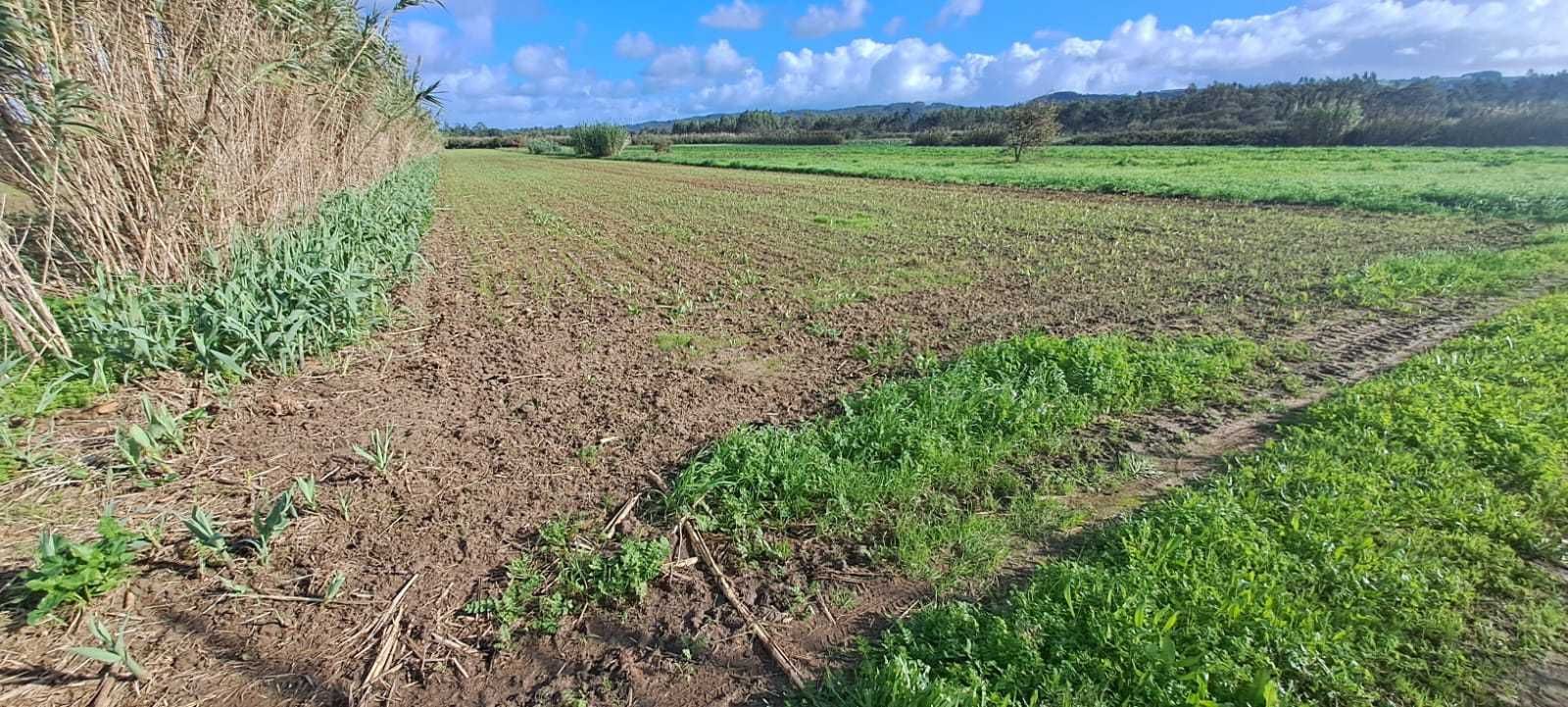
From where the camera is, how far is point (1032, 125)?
37.8 metres

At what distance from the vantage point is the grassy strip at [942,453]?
3.41 meters

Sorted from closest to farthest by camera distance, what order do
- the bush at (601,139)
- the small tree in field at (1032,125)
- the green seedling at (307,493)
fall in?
the green seedling at (307,493) → the small tree in field at (1032,125) → the bush at (601,139)

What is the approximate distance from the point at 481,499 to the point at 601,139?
210 feet

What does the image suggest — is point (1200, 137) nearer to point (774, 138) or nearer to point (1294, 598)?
point (774, 138)

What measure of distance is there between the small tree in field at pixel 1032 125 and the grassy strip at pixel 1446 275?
3046 cm

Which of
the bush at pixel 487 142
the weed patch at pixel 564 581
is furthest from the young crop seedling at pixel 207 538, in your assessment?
the bush at pixel 487 142

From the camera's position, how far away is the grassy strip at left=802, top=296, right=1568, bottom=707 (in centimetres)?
227

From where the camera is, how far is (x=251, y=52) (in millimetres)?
6570

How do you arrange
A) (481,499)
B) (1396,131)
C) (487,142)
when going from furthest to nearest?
(487,142), (1396,131), (481,499)

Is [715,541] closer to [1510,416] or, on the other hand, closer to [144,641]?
[144,641]

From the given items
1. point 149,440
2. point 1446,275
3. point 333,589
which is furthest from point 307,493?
point 1446,275

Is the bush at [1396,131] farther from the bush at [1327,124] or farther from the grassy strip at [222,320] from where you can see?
the grassy strip at [222,320]

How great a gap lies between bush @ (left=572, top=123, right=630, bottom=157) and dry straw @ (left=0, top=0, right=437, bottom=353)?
5750 cm

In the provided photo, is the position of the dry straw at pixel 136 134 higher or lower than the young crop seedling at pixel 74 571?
higher
